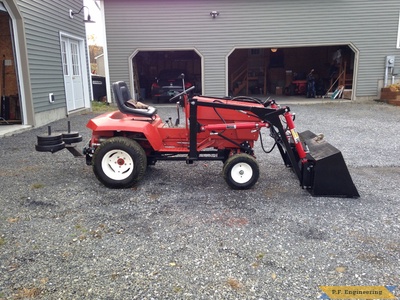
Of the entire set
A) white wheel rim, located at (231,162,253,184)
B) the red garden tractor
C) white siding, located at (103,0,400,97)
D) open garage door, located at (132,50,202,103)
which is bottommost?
white wheel rim, located at (231,162,253,184)

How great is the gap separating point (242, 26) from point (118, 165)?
1059 cm

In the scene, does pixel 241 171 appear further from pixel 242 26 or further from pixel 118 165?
pixel 242 26

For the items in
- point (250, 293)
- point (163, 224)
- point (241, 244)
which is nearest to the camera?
point (250, 293)

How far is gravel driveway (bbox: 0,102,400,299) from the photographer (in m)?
2.35

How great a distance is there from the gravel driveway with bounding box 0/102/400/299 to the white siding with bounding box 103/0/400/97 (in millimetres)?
9173

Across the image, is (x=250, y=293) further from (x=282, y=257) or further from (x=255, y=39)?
(x=255, y=39)

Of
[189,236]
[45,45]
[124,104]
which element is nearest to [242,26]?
[45,45]

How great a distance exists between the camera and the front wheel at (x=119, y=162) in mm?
4055

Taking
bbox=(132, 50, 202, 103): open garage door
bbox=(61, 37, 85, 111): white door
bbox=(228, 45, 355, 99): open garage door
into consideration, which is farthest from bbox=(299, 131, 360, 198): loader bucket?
bbox=(228, 45, 355, 99): open garage door

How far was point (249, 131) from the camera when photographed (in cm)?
425

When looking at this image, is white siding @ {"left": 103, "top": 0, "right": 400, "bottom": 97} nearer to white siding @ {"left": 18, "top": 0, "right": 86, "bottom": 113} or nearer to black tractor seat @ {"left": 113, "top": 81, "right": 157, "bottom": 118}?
white siding @ {"left": 18, "top": 0, "right": 86, "bottom": 113}

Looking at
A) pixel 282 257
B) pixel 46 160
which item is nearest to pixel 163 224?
pixel 282 257

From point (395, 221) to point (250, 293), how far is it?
1.89m

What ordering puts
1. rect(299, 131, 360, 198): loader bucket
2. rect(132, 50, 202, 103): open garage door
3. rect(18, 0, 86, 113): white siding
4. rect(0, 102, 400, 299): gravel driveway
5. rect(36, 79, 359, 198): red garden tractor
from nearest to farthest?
rect(0, 102, 400, 299): gravel driveway → rect(299, 131, 360, 198): loader bucket → rect(36, 79, 359, 198): red garden tractor → rect(18, 0, 86, 113): white siding → rect(132, 50, 202, 103): open garage door
